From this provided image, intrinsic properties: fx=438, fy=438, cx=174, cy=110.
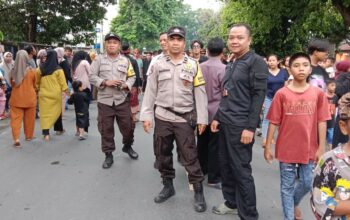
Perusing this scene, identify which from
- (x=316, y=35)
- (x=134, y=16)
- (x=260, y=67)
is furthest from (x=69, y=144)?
(x=134, y=16)

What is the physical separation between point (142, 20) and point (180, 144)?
40.3 meters

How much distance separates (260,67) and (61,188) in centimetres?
289

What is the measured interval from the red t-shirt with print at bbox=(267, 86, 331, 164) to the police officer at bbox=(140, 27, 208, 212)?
37.4 inches

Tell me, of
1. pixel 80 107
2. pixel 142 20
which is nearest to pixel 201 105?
pixel 80 107

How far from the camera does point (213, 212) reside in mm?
4520

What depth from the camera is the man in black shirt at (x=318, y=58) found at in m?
4.72

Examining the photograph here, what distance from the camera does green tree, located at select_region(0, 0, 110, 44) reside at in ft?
65.9

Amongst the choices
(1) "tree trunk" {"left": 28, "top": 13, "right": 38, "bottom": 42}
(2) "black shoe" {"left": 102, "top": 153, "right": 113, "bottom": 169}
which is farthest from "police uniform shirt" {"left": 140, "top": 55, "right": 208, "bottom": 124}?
(1) "tree trunk" {"left": 28, "top": 13, "right": 38, "bottom": 42}

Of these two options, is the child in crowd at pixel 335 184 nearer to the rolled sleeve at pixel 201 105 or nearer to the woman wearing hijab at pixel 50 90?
the rolled sleeve at pixel 201 105

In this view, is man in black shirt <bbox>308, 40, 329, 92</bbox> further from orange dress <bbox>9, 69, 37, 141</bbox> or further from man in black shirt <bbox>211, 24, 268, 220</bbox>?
orange dress <bbox>9, 69, 37, 141</bbox>

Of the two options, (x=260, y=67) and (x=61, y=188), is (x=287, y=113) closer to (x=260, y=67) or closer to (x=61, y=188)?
(x=260, y=67)

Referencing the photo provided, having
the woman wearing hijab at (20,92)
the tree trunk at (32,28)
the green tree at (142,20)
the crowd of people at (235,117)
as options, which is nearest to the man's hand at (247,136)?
the crowd of people at (235,117)

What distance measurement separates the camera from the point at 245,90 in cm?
397

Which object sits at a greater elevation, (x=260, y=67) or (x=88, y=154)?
(x=260, y=67)
